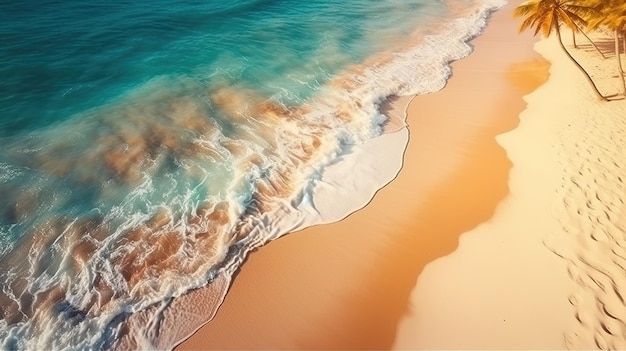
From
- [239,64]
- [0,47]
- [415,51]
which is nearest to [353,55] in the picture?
[415,51]

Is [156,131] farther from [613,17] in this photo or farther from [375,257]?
[613,17]

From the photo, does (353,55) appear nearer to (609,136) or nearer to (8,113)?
(609,136)

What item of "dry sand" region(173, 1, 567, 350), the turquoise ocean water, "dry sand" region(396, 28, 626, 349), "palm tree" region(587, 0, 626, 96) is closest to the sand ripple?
"dry sand" region(396, 28, 626, 349)

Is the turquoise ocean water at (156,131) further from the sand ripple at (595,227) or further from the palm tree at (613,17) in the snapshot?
the sand ripple at (595,227)

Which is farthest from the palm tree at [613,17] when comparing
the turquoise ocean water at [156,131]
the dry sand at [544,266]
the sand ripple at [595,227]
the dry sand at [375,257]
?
the turquoise ocean water at [156,131]

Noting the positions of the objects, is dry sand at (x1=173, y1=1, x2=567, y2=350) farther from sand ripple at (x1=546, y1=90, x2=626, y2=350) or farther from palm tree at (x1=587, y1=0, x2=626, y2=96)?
palm tree at (x1=587, y1=0, x2=626, y2=96)

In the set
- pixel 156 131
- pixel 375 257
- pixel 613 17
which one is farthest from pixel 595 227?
pixel 156 131
